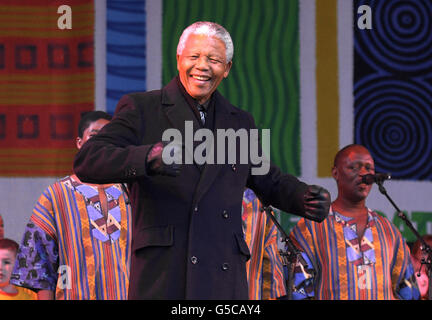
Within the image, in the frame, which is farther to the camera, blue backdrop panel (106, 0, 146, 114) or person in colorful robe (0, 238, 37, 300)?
blue backdrop panel (106, 0, 146, 114)

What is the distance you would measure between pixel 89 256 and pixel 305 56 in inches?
110

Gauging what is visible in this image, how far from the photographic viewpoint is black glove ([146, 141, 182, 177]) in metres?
2.56

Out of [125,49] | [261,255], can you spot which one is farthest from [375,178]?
[125,49]

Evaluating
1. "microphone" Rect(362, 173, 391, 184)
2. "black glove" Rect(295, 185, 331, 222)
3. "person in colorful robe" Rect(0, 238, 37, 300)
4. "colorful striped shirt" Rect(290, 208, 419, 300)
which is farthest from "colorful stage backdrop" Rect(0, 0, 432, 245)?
"black glove" Rect(295, 185, 331, 222)

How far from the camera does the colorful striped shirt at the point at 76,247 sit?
183 inches

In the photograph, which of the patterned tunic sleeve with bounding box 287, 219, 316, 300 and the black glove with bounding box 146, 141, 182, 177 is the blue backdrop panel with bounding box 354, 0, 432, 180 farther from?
the black glove with bounding box 146, 141, 182, 177

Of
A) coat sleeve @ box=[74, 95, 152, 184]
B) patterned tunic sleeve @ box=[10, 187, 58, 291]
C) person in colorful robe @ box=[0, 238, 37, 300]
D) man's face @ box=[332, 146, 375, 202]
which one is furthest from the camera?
man's face @ box=[332, 146, 375, 202]

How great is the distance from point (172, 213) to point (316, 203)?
497 mm

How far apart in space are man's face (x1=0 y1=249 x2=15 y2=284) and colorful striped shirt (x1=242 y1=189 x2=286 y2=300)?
1.50m

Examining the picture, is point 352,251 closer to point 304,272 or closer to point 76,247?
point 304,272

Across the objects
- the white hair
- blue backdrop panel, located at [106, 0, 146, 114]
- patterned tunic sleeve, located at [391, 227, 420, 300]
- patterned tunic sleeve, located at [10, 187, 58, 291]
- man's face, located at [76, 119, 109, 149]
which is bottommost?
patterned tunic sleeve, located at [391, 227, 420, 300]

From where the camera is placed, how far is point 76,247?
471 centimetres

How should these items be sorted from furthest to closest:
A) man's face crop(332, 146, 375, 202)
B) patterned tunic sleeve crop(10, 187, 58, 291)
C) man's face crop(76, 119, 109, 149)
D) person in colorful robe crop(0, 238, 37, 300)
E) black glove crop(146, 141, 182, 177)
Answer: man's face crop(332, 146, 375, 202) → person in colorful robe crop(0, 238, 37, 300) → man's face crop(76, 119, 109, 149) → patterned tunic sleeve crop(10, 187, 58, 291) → black glove crop(146, 141, 182, 177)
